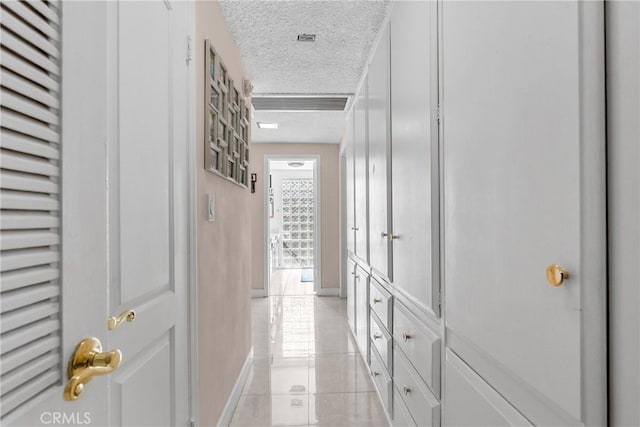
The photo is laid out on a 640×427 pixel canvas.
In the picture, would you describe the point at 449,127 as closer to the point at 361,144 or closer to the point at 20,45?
the point at 20,45

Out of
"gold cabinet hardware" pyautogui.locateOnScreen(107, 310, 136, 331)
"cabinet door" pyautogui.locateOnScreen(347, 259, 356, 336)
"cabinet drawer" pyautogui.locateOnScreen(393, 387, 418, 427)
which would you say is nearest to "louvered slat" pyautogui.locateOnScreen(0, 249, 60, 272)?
"gold cabinet hardware" pyautogui.locateOnScreen(107, 310, 136, 331)

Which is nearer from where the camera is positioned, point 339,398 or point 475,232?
point 475,232

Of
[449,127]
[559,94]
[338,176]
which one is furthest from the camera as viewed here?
[338,176]

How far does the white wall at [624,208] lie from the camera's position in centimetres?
57

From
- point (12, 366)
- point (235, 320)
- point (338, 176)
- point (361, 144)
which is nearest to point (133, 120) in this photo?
point (12, 366)

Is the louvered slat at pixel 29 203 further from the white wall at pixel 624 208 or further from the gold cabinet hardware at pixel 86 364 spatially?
the white wall at pixel 624 208

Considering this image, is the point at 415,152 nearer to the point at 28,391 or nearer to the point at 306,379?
the point at 28,391

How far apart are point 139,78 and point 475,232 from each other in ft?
3.49

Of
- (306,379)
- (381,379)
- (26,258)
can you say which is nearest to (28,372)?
(26,258)

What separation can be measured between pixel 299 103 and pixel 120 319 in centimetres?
314

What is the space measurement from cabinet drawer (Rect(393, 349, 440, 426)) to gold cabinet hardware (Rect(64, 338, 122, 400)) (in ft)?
3.83

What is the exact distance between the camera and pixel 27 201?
469 mm

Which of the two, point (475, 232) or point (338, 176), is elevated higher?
point (338, 176)

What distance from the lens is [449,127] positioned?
A: 1.20 metres
